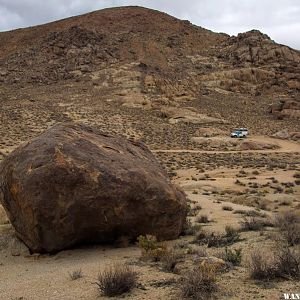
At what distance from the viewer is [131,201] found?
9203mm

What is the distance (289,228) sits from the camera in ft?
29.9

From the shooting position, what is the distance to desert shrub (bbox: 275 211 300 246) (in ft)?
27.2

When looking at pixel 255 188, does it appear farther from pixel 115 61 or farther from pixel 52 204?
pixel 115 61

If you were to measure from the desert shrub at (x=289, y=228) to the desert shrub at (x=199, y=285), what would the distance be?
2.62 metres

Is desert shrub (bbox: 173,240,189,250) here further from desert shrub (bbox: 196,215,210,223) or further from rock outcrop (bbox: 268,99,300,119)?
rock outcrop (bbox: 268,99,300,119)

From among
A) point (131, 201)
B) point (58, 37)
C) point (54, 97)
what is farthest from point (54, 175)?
point (58, 37)

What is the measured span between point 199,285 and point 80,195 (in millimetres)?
3591

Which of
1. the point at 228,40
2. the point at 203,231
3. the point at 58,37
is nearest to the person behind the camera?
the point at 203,231

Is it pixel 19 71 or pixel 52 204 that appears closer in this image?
pixel 52 204

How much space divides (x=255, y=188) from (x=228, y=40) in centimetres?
6006

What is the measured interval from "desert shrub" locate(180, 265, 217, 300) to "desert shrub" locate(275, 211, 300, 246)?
2.62m

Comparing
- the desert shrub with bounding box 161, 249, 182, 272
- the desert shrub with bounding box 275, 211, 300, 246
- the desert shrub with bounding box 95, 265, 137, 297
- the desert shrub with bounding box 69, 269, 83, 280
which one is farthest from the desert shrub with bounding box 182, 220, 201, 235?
the desert shrub with bounding box 95, 265, 137, 297

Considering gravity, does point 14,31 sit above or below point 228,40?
above

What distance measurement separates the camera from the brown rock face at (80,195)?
28.9 feet
